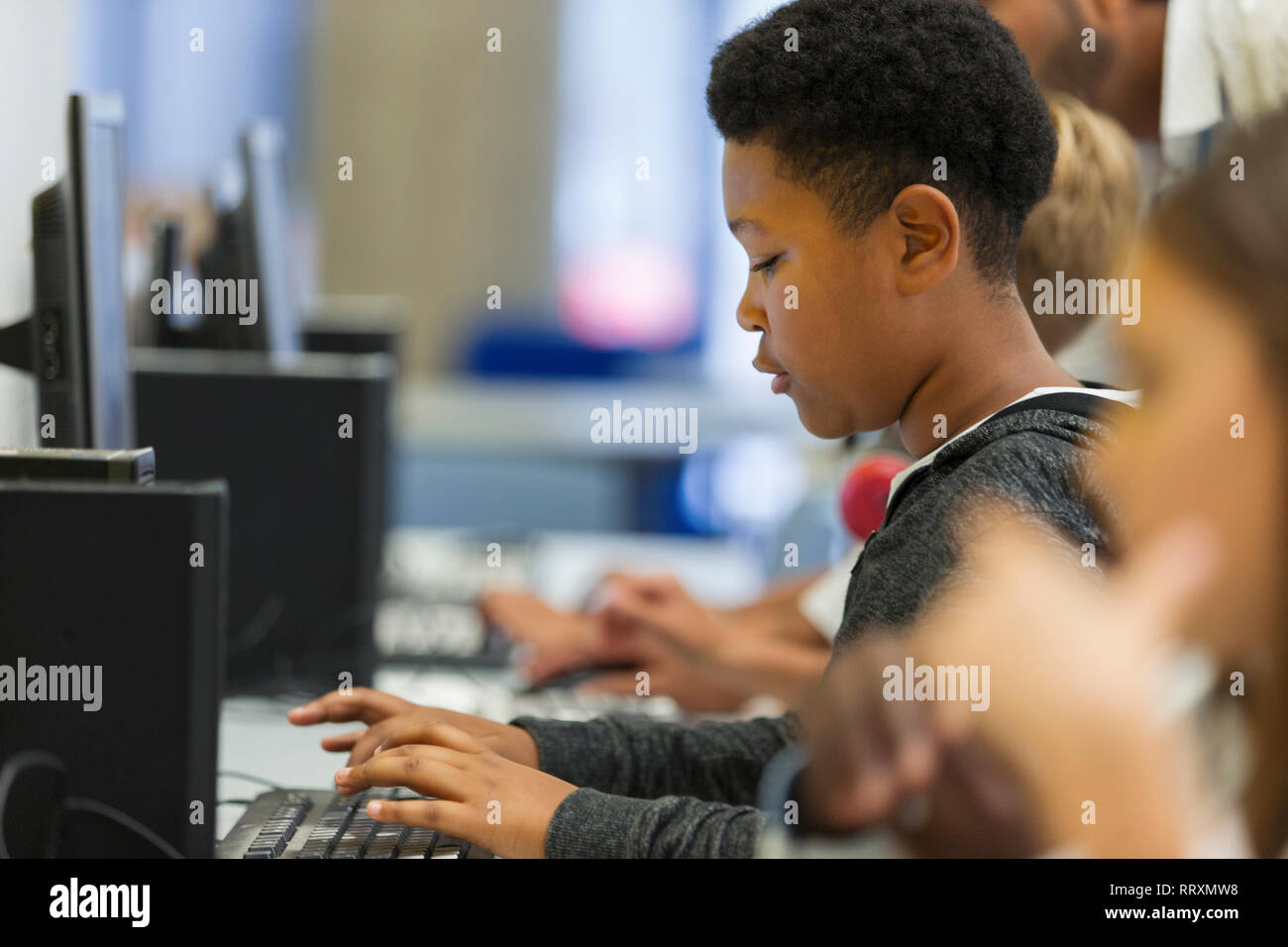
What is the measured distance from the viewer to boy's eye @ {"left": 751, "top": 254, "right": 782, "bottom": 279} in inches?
31.7

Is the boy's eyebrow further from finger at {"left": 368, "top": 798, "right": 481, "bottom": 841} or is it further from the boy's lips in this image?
finger at {"left": 368, "top": 798, "right": 481, "bottom": 841}

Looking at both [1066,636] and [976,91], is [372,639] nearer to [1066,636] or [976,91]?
[976,91]

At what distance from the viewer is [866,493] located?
4.66ft

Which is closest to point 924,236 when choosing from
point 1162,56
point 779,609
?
point 1162,56

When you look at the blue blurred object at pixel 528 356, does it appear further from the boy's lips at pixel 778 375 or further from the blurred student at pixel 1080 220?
the boy's lips at pixel 778 375

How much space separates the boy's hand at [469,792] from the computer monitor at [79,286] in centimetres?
39

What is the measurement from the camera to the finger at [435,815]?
29.4 inches

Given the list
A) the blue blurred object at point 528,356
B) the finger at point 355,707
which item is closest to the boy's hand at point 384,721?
the finger at point 355,707

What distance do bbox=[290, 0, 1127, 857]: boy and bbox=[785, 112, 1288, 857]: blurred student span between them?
272 millimetres

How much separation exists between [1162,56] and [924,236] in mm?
734

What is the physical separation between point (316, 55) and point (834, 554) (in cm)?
413
